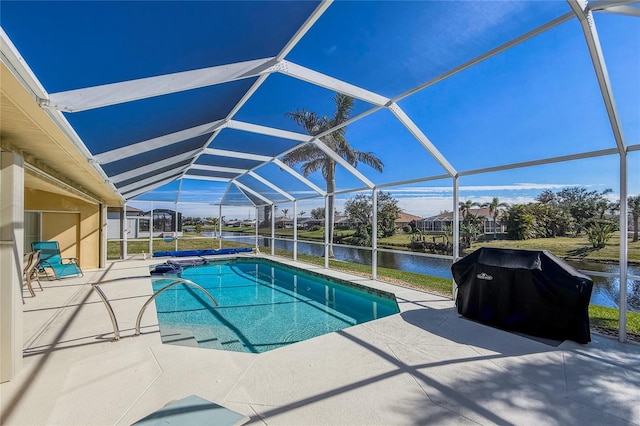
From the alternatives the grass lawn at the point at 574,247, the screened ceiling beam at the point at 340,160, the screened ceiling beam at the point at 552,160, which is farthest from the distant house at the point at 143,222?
the screened ceiling beam at the point at 552,160

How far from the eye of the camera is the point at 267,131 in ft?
23.2

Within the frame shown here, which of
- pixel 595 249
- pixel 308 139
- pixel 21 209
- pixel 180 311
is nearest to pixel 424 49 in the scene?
pixel 308 139

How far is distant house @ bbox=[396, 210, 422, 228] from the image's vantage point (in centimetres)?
1262

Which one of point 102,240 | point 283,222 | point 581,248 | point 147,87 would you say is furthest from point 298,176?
point 581,248

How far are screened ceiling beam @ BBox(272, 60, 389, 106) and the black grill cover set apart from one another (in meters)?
3.28

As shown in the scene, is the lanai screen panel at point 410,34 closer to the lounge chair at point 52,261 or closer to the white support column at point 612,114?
the white support column at point 612,114

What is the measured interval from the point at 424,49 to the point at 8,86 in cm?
408

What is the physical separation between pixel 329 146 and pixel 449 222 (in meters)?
4.45

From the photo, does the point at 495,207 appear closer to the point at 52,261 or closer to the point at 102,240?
the point at 52,261

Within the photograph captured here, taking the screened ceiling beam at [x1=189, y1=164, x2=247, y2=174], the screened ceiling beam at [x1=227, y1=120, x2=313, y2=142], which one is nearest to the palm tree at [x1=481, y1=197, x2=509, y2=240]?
the screened ceiling beam at [x1=227, y1=120, x2=313, y2=142]

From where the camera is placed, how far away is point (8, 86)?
215 cm

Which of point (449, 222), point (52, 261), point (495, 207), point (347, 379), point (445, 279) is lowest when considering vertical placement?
point (445, 279)

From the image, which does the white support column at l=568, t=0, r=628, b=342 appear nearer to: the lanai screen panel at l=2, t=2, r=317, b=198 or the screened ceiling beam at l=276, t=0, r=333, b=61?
the screened ceiling beam at l=276, t=0, r=333, b=61

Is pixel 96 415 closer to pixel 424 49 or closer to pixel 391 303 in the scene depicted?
pixel 424 49
